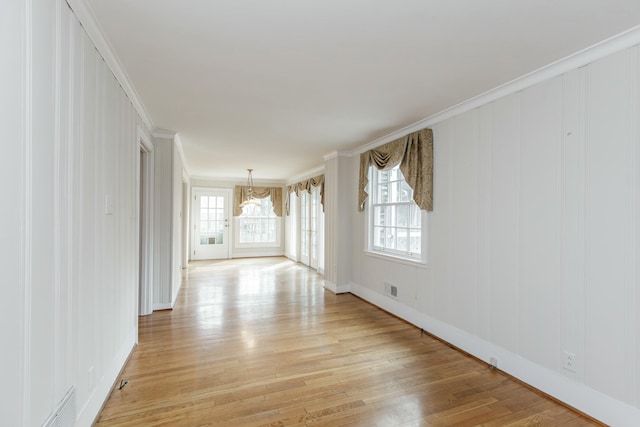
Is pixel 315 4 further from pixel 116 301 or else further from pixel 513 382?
pixel 513 382

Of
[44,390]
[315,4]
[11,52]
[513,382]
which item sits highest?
[315,4]

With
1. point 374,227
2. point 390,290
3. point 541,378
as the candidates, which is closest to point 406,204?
point 374,227

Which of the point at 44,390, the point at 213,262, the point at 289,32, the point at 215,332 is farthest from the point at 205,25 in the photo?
the point at 213,262

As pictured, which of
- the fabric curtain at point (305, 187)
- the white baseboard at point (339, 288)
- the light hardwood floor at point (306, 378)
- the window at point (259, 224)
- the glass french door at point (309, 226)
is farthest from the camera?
the window at point (259, 224)

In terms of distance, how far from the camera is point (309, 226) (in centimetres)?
777

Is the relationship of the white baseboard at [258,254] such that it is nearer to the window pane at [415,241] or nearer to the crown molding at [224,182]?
the crown molding at [224,182]

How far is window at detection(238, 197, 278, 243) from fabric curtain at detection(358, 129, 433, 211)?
18.8ft

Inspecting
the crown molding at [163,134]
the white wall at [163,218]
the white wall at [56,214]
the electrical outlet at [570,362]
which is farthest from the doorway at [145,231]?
the electrical outlet at [570,362]

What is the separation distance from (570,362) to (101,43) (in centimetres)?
385

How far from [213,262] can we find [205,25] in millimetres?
7221

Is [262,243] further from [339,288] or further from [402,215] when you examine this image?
[402,215]

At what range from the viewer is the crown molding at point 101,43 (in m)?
1.62

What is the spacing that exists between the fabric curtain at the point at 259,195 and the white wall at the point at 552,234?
21.4 ft

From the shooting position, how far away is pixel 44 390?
131cm
